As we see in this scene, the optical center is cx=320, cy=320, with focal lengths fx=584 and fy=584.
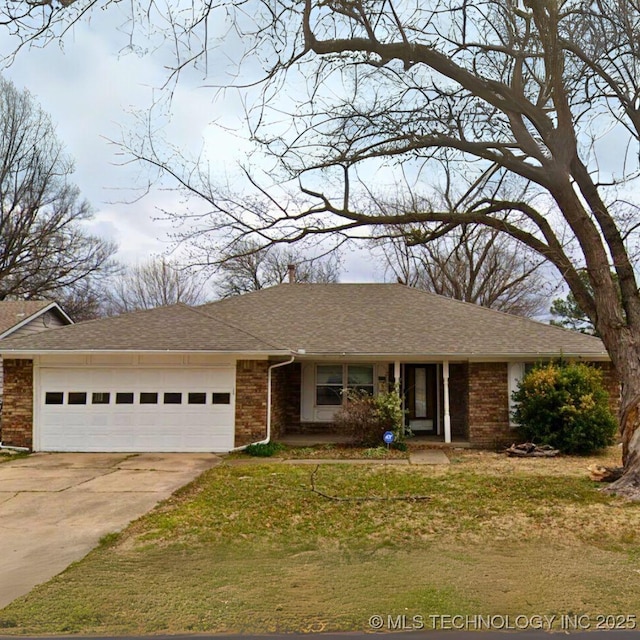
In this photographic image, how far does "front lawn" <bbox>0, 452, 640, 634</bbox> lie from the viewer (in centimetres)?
439

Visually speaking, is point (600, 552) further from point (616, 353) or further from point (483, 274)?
point (483, 274)

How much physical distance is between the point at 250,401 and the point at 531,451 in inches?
253

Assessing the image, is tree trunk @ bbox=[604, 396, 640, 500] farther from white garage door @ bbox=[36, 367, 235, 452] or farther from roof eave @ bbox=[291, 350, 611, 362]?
white garage door @ bbox=[36, 367, 235, 452]

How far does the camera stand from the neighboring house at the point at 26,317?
2031 cm

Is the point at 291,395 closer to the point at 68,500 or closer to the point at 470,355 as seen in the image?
the point at 470,355

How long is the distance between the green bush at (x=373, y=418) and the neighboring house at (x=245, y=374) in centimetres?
121

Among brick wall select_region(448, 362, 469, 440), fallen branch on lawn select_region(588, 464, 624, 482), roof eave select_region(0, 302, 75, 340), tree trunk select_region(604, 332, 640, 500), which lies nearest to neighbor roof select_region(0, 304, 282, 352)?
brick wall select_region(448, 362, 469, 440)

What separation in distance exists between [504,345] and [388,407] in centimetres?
341

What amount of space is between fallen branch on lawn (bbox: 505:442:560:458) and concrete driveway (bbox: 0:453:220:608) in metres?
6.54

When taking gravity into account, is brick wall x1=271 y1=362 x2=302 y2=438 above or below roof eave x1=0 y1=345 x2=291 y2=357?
below

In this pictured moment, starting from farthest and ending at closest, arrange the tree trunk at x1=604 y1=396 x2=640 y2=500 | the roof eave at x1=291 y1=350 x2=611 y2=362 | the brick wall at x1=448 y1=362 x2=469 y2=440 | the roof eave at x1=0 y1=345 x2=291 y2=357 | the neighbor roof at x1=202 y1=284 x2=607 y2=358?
the brick wall at x1=448 y1=362 x2=469 y2=440 < the neighbor roof at x1=202 y1=284 x2=607 y2=358 < the roof eave at x1=291 y1=350 x2=611 y2=362 < the roof eave at x1=0 y1=345 x2=291 y2=357 < the tree trunk at x1=604 y1=396 x2=640 y2=500

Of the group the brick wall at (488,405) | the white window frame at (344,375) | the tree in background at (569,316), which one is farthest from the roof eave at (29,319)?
the tree in background at (569,316)

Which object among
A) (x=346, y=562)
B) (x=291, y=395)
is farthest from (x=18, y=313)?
(x=346, y=562)

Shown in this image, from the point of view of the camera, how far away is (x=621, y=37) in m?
8.79
